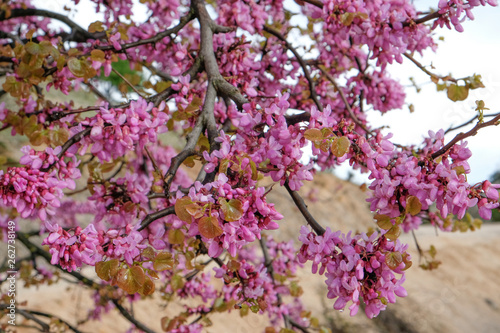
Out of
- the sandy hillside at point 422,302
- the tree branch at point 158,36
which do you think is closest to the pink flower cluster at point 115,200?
the tree branch at point 158,36

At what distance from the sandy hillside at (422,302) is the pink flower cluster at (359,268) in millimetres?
3115

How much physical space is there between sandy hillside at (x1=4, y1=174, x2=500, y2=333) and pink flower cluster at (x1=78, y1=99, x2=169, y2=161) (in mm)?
2775

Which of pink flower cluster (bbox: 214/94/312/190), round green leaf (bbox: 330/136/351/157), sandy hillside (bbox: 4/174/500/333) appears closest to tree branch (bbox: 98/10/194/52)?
pink flower cluster (bbox: 214/94/312/190)

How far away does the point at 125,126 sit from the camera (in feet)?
3.77

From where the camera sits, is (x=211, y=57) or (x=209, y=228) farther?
(x=211, y=57)

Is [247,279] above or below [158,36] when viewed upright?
below

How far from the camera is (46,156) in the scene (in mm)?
1213

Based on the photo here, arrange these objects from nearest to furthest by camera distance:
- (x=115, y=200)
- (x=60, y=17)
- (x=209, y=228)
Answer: (x=209, y=228)
(x=115, y=200)
(x=60, y=17)

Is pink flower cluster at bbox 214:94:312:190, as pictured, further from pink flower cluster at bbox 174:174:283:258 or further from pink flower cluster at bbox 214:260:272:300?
pink flower cluster at bbox 214:260:272:300

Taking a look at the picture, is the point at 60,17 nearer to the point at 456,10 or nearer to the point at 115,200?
the point at 115,200

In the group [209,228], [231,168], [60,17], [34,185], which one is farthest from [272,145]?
[60,17]

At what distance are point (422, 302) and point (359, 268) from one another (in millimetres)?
5062

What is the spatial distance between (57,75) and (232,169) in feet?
3.27

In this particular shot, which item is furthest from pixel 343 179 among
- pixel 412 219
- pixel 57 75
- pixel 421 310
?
pixel 57 75
